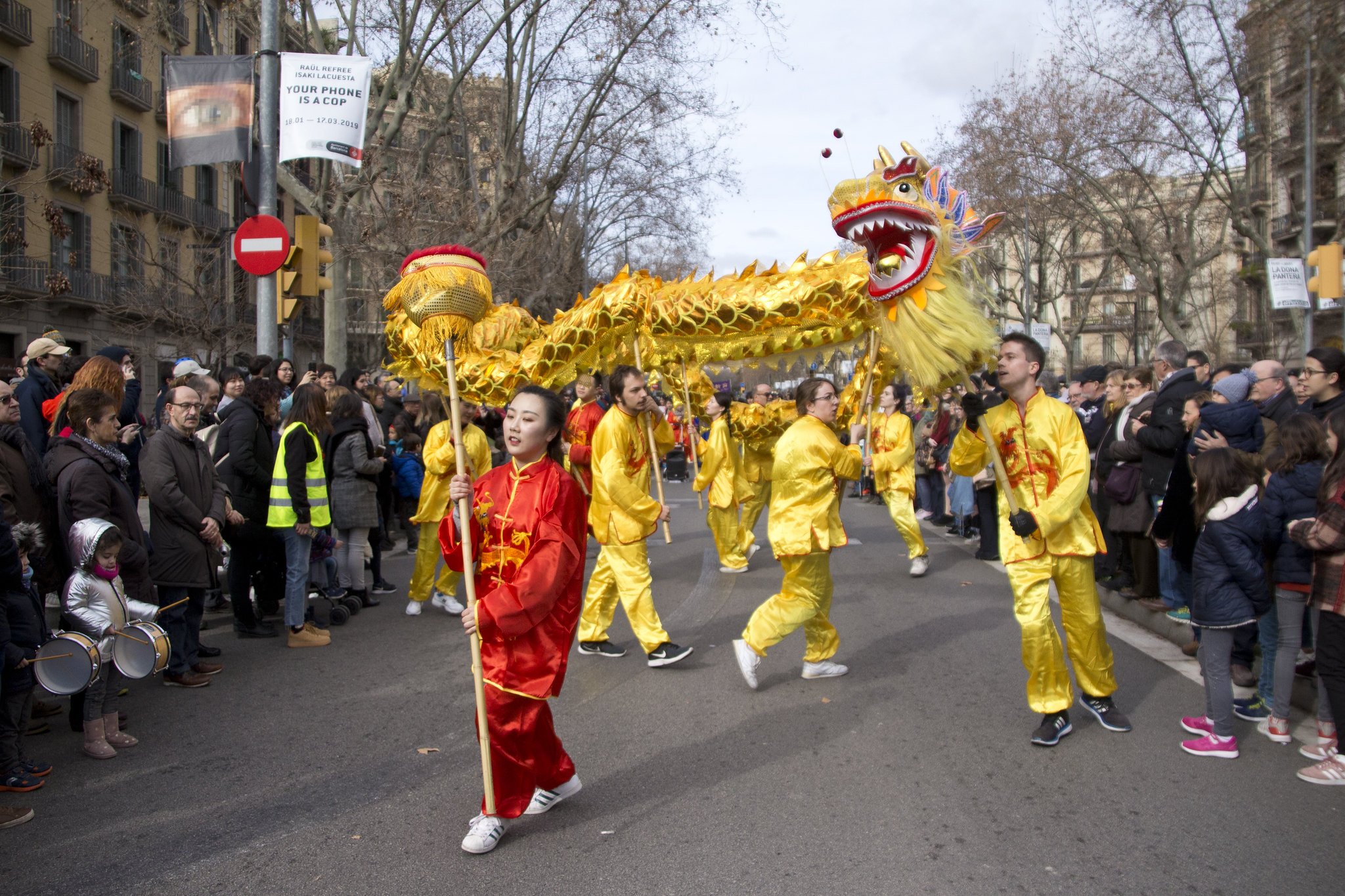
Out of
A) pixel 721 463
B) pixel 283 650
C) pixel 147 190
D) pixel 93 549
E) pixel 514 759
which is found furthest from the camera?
pixel 147 190

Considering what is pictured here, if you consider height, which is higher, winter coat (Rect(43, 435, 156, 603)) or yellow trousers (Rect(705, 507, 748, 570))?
winter coat (Rect(43, 435, 156, 603))

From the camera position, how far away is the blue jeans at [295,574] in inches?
255

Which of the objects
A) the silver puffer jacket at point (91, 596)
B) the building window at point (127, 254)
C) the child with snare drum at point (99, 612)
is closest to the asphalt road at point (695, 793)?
the child with snare drum at point (99, 612)

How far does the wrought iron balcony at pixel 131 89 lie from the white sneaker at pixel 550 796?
25.2 metres

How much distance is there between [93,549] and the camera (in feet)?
14.8

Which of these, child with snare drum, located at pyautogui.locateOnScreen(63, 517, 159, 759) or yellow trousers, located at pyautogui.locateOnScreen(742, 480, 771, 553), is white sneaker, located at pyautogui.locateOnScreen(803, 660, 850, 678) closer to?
child with snare drum, located at pyautogui.locateOnScreen(63, 517, 159, 759)

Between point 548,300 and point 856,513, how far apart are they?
1933 cm

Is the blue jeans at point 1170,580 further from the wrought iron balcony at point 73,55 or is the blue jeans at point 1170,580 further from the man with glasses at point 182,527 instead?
the wrought iron balcony at point 73,55

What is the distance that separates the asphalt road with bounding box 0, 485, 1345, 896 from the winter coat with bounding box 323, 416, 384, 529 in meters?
1.43

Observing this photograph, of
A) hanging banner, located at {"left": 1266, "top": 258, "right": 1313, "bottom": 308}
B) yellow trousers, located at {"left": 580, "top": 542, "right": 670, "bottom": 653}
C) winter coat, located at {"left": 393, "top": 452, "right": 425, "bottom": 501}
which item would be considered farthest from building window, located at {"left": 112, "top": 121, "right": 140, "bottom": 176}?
hanging banner, located at {"left": 1266, "top": 258, "right": 1313, "bottom": 308}

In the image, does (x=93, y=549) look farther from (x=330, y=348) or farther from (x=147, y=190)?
(x=147, y=190)

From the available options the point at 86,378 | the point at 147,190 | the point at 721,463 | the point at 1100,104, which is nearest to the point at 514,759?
the point at 86,378

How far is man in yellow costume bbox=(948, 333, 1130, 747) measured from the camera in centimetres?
457

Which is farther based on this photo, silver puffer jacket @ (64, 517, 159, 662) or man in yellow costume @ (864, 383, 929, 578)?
man in yellow costume @ (864, 383, 929, 578)
